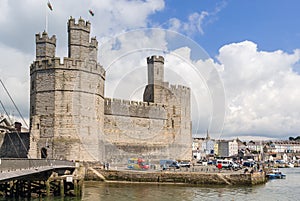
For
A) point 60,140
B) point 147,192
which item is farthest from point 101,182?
point 147,192

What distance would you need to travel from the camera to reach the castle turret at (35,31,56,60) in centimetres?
3284

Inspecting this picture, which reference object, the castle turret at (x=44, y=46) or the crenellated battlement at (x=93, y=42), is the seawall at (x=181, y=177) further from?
the crenellated battlement at (x=93, y=42)

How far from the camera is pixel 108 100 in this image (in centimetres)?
3469

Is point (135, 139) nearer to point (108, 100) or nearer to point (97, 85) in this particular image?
point (108, 100)

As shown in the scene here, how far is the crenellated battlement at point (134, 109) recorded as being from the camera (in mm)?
34750

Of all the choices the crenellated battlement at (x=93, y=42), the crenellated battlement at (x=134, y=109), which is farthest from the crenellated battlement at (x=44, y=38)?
the crenellated battlement at (x=134, y=109)

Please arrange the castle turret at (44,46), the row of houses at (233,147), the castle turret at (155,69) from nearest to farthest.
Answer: the castle turret at (44,46), the castle turret at (155,69), the row of houses at (233,147)

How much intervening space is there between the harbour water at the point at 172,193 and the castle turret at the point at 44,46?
443 inches

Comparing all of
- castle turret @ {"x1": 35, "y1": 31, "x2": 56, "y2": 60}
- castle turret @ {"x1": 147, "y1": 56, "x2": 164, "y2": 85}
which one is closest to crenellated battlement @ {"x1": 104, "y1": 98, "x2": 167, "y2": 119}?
castle turret @ {"x1": 147, "y1": 56, "x2": 164, "y2": 85}

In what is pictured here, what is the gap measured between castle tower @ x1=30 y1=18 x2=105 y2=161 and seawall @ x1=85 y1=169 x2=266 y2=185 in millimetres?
2329

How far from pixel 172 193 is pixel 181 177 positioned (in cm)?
495

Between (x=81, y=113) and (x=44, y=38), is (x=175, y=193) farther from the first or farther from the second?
(x=44, y=38)

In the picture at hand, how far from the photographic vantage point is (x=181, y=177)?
27.5 meters

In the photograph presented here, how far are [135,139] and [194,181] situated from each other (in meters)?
10.7
